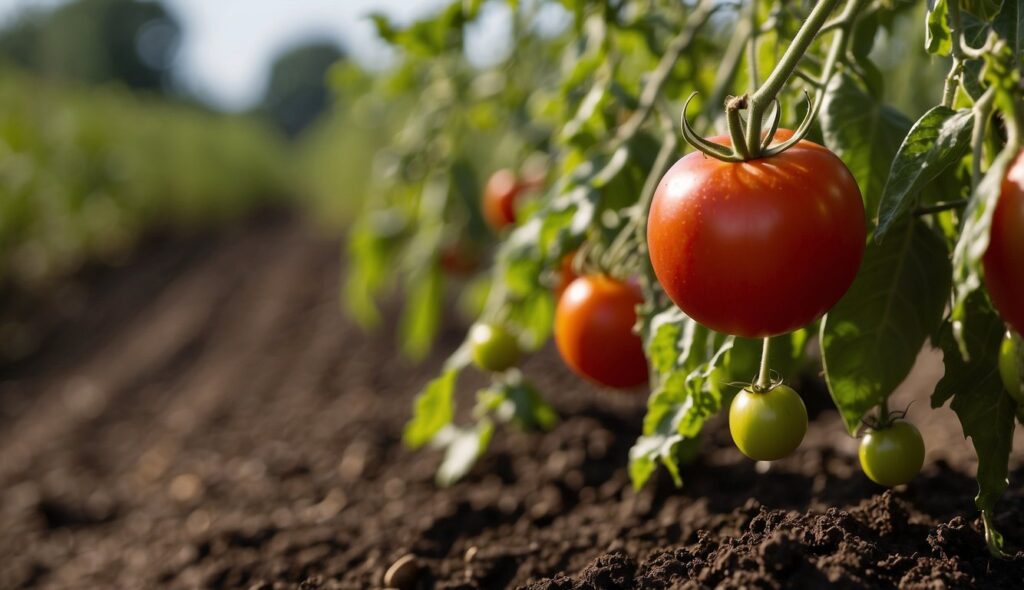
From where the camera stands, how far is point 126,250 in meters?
8.30

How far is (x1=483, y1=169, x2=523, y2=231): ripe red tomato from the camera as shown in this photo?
7.52 feet

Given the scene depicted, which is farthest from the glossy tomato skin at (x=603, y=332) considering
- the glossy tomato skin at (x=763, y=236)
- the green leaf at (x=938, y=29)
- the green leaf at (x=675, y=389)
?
the green leaf at (x=938, y=29)

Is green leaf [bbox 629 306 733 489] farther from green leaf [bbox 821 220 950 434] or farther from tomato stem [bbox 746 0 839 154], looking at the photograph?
tomato stem [bbox 746 0 839 154]

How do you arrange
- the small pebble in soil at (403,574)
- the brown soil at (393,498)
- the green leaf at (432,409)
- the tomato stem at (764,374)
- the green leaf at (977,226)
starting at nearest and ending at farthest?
the green leaf at (977,226)
the tomato stem at (764,374)
the brown soil at (393,498)
the small pebble in soil at (403,574)
the green leaf at (432,409)

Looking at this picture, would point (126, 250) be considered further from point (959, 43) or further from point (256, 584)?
point (959, 43)

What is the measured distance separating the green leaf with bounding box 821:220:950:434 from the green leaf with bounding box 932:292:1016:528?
0.18ft

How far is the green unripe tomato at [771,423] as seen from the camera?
3.13 feet

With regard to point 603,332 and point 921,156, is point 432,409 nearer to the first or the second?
point 603,332

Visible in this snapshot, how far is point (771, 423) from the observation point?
95cm

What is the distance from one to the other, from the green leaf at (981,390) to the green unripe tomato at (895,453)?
0.06 meters

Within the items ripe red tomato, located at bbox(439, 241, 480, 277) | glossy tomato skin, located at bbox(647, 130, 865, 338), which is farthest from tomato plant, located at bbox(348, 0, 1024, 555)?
ripe red tomato, located at bbox(439, 241, 480, 277)

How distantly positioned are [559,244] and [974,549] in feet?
2.21

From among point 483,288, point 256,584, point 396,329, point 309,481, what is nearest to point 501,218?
point 483,288

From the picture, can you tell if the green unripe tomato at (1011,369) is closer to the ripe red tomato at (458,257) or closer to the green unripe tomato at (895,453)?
the green unripe tomato at (895,453)
